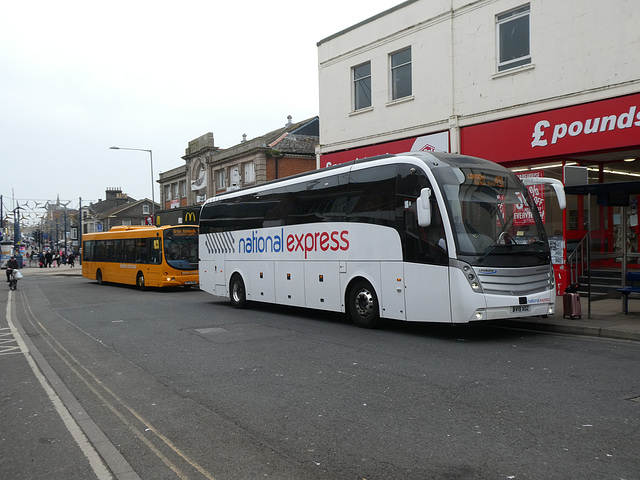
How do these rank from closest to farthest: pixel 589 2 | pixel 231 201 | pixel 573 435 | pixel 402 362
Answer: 1. pixel 573 435
2. pixel 402 362
3. pixel 589 2
4. pixel 231 201

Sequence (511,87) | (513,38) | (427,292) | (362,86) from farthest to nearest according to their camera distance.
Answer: (362,86), (513,38), (511,87), (427,292)

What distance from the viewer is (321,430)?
5.12 meters

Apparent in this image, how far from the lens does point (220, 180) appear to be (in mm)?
42469

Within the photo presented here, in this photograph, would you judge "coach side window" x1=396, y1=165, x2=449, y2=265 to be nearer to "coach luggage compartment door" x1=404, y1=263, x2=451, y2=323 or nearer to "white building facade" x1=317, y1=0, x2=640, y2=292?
"coach luggage compartment door" x1=404, y1=263, x2=451, y2=323

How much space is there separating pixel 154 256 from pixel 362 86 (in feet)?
35.9

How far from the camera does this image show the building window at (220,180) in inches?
1646

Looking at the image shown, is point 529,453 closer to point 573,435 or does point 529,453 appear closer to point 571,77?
point 573,435

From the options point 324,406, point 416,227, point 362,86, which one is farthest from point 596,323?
point 362,86

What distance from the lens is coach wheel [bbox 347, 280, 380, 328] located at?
36.6 ft

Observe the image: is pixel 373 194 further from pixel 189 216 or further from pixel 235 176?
pixel 189 216

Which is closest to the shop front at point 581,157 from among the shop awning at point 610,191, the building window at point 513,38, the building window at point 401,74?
the building window at point 513,38

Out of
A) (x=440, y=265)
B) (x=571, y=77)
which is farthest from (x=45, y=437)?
(x=571, y=77)

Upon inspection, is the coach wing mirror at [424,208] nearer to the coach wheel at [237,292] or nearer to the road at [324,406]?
the road at [324,406]

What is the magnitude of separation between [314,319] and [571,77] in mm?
9097
